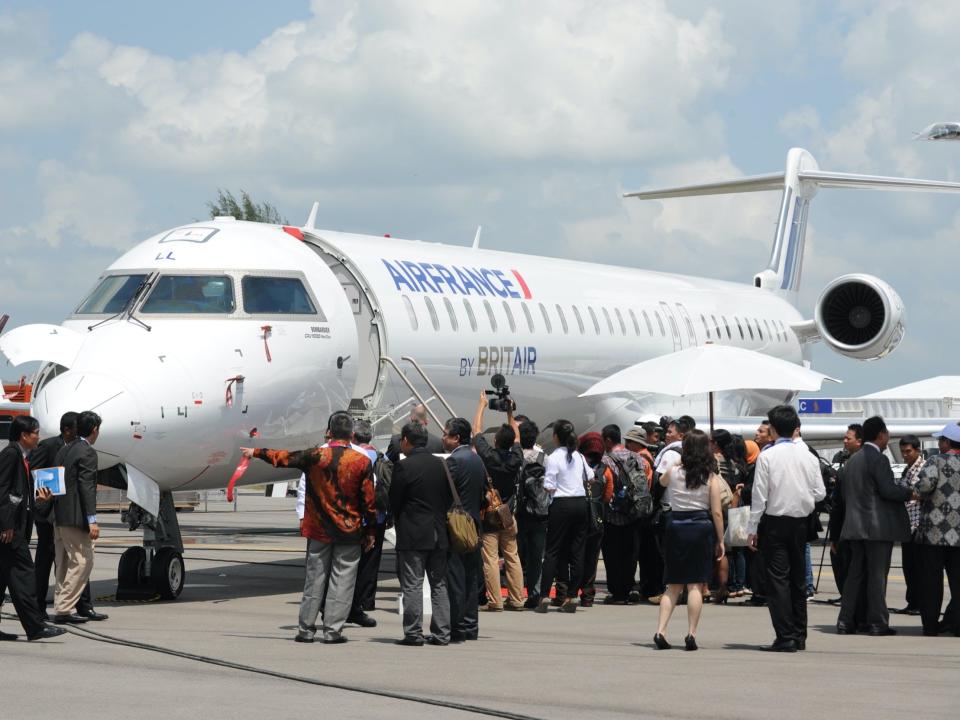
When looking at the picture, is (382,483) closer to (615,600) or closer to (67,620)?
(67,620)

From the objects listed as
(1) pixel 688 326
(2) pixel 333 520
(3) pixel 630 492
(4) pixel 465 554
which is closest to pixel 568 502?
(3) pixel 630 492

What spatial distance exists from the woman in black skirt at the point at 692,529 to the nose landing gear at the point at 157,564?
5.32m

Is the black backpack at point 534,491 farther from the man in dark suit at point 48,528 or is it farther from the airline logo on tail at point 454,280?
the man in dark suit at point 48,528

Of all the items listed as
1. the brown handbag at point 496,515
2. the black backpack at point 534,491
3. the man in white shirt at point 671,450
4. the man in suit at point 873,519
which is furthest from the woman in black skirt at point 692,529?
the black backpack at point 534,491

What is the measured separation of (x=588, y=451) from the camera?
615 inches

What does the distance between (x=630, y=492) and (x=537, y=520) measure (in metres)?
1.09

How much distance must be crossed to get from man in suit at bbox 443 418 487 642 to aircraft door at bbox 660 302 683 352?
12.5 meters

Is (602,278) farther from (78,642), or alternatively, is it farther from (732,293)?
(78,642)

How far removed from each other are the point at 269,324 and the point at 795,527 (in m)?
5.94

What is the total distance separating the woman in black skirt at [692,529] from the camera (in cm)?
1188

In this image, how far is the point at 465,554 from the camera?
41.6 ft

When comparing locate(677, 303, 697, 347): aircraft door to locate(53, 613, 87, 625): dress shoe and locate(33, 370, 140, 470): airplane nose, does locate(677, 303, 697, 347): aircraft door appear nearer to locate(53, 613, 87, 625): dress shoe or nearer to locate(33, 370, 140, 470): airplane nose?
locate(33, 370, 140, 470): airplane nose

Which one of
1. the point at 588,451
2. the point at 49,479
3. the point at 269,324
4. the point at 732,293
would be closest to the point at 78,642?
the point at 49,479

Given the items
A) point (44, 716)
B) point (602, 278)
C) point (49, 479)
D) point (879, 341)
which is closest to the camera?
point (44, 716)
